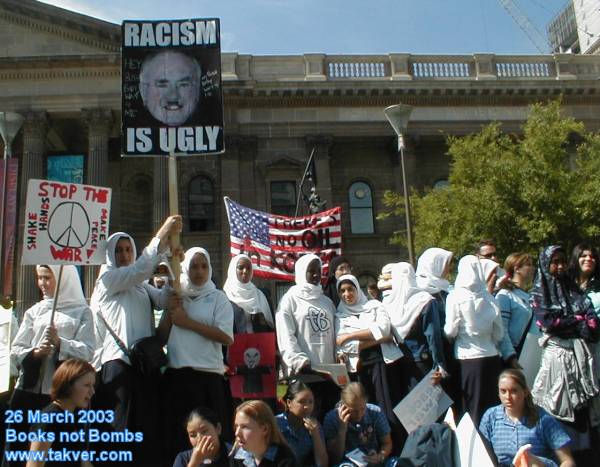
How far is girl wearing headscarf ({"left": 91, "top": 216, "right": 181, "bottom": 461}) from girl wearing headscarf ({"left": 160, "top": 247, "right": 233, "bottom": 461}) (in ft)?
0.54

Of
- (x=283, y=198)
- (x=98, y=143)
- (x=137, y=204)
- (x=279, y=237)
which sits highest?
(x=98, y=143)

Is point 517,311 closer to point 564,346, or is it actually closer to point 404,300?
point 564,346

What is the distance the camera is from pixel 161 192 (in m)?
28.4

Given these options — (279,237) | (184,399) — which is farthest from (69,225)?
(279,237)

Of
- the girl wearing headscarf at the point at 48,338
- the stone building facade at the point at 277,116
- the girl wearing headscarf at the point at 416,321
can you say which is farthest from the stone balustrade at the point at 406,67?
the girl wearing headscarf at the point at 48,338

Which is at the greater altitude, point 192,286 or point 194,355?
point 192,286

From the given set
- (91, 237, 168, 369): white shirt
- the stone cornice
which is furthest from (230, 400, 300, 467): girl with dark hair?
the stone cornice

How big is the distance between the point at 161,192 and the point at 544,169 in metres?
15.3

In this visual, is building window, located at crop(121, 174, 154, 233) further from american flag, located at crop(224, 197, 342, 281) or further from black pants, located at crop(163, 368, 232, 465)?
black pants, located at crop(163, 368, 232, 465)

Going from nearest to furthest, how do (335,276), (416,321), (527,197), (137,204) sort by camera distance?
(416,321) → (335,276) → (527,197) → (137,204)

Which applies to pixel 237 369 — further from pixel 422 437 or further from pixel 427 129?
pixel 427 129

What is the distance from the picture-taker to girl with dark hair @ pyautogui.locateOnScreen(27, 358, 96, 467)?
4.26 m

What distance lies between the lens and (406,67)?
101 feet

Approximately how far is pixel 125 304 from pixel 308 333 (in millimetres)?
1929
